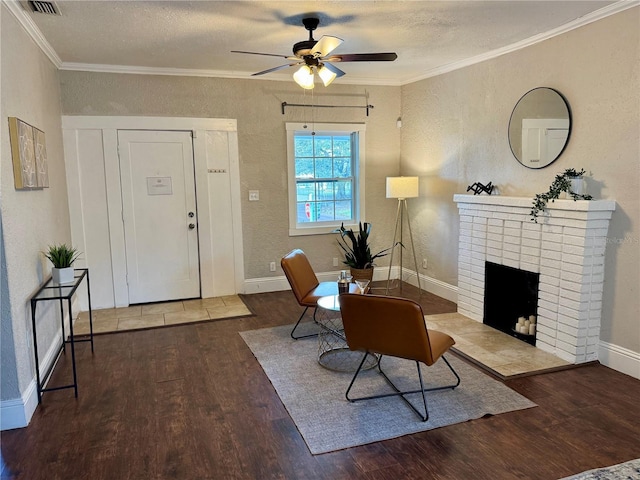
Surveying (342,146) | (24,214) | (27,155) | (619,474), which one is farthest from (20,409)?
(342,146)

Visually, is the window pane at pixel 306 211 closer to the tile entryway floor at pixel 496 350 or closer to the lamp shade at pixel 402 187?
the lamp shade at pixel 402 187

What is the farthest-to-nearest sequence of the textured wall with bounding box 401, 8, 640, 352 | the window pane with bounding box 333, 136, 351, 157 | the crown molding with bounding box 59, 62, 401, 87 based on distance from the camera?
the window pane with bounding box 333, 136, 351, 157 < the crown molding with bounding box 59, 62, 401, 87 < the textured wall with bounding box 401, 8, 640, 352

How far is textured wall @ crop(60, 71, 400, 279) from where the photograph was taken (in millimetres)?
4750

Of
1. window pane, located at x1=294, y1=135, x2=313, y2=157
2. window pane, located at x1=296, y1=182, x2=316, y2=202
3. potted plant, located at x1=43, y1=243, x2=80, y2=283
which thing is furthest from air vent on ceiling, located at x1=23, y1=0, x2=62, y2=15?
window pane, located at x1=296, y1=182, x2=316, y2=202

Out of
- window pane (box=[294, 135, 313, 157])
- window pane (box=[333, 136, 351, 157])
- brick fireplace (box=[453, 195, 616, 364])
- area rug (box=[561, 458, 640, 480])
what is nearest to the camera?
area rug (box=[561, 458, 640, 480])

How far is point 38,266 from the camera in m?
3.15

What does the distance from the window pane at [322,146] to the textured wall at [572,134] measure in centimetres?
116

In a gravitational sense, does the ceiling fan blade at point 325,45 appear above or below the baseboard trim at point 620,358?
above

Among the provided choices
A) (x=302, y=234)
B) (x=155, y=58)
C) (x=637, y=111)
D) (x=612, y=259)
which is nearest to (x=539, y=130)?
(x=637, y=111)

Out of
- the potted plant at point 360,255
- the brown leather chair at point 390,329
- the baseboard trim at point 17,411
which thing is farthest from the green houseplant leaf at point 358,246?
the baseboard trim at point 17,411

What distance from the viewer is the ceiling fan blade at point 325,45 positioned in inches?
116

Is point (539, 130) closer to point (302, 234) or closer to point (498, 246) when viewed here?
point (498, 246)

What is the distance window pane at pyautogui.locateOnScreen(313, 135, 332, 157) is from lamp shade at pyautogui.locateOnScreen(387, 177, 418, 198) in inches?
37.1

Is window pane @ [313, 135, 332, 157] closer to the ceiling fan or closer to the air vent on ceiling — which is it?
the ceiling fan
